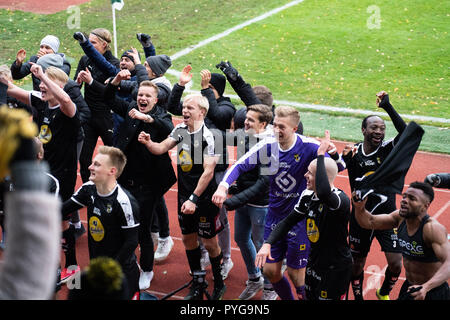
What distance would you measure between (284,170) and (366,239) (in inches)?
56.6

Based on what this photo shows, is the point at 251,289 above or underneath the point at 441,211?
above

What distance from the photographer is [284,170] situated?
21.9 feet

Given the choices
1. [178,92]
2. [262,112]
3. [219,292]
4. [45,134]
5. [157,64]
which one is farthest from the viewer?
[157,64]

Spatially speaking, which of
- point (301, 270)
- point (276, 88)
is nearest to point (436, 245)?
point (301, 270)

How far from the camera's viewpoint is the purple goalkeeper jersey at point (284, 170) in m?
6.67

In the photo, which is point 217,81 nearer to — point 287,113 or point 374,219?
point 287,113

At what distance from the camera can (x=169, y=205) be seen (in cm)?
1040

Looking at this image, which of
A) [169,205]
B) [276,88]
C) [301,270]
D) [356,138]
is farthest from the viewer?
[276,88]

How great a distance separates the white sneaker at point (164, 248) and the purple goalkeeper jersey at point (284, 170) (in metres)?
2.20

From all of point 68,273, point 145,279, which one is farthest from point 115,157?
point 68,273

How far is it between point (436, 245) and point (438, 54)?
16.7m
